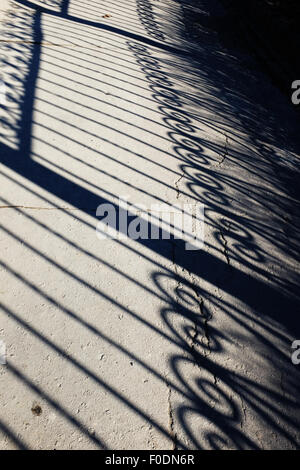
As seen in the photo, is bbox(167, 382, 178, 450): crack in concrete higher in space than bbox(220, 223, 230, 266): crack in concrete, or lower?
lower

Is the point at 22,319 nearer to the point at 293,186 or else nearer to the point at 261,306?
the point at 261,306

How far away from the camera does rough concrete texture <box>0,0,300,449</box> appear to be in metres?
1.67

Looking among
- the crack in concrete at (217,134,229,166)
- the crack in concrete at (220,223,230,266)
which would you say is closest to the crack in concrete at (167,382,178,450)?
the crack in concrete at (220,223,230,266)

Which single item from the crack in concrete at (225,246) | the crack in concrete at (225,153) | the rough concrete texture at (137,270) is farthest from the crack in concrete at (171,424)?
the crack in concrete at (225,153)

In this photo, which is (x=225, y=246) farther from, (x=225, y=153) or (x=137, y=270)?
(x=225, y=153)

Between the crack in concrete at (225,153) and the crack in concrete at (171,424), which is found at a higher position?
the crack in concrete at (225,153)

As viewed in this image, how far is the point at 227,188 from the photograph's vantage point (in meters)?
3.26

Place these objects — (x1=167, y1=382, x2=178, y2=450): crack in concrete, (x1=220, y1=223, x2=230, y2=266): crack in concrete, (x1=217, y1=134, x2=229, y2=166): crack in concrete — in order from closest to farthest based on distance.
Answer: (x1=167, y1=382, x2=178, y2=450): crack in concrete
(x1=220, y1=223, x2=230, y2=266): crack in concrete
(x1=217, y1=134, x2=229, y2=166): crack in concrete

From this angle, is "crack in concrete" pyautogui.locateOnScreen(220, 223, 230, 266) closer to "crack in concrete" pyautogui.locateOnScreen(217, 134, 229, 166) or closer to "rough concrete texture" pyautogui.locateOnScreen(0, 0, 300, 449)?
"rough concrete texture" pyautogui.locateOnScreen(0, 0, 300, 449)

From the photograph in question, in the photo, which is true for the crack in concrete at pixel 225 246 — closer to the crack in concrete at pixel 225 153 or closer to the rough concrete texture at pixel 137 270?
the rough concrete texture at pixel 137 270

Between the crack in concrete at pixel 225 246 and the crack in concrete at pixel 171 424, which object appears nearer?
the crack in concrete at pixel 171 424

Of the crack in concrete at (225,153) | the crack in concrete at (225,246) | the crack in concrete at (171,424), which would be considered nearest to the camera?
the crack in concrete at (171,424)

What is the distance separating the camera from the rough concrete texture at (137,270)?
5.48 feet
